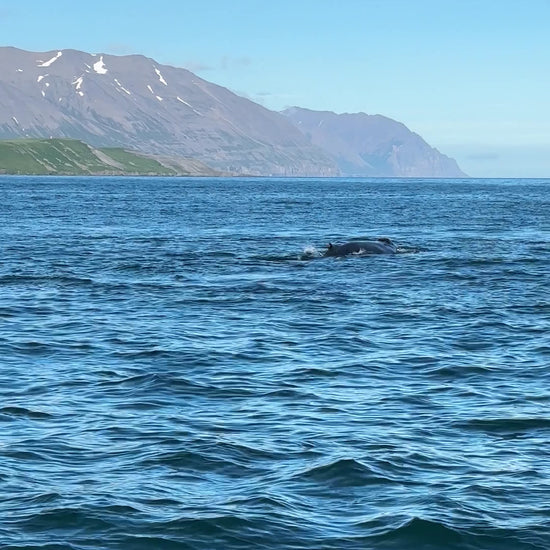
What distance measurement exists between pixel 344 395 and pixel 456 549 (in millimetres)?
7993

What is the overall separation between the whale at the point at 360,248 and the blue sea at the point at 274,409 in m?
6.35

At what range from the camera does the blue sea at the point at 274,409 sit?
14.1m

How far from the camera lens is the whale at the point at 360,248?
50.9 meters

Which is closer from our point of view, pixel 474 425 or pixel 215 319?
pixel 474 425

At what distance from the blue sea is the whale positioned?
6.35 metres

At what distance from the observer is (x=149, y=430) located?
18359mm

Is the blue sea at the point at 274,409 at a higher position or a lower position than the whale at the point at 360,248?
lower

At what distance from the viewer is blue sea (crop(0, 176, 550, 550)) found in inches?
555

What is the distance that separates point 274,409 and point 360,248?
3196cm

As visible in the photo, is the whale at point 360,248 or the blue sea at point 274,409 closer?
the blue sea at point 274,409

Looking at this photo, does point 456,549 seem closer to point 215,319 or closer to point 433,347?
point 433,347

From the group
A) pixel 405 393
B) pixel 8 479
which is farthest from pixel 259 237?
pixel 8 479

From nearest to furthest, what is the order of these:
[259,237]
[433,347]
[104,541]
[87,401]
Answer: [104,541] → [87,401] → [433,347] → [259,237]

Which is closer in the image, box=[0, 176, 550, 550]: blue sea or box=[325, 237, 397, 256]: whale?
box=[0, 176, 550, 550]: blue sea
